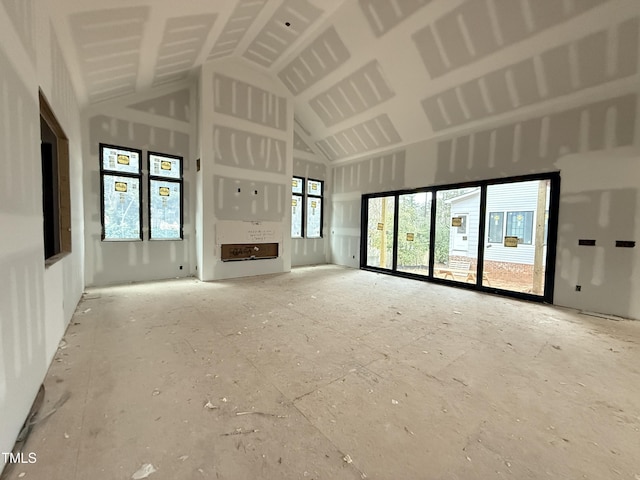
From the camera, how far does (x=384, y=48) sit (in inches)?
189

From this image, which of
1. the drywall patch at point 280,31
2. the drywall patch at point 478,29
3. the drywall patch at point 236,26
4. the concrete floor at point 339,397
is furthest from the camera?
the drywall patch at point 280,31

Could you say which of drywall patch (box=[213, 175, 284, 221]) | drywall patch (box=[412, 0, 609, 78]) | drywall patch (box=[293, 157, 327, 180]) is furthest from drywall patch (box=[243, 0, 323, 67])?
drywall patch (box=[213, 175, 284, 221])

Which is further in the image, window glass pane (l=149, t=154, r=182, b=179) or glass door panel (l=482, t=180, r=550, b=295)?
window glass pane (l=149, t=154, r=182, b=179)

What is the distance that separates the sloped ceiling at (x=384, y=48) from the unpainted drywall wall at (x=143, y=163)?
366mm

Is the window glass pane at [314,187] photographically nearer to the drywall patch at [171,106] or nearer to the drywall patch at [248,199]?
the drywall patch at [248,199]

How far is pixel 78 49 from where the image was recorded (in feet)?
10.6

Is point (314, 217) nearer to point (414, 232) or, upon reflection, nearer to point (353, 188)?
point (353, 188)

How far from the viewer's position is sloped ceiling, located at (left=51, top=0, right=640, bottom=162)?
10.9 feet

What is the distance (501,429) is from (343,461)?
39.8 inches

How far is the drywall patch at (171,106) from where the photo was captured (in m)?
5.38

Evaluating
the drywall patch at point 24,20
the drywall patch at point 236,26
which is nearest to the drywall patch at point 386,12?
the drywall patch at point 236,26

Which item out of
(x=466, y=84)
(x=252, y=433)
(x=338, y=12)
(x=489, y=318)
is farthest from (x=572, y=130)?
(x=252, y=433)

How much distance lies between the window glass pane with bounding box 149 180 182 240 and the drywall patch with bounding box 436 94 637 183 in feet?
18.8

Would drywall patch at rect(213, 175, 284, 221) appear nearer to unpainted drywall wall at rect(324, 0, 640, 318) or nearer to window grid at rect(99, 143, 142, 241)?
window grid at rect(99, 143, 142, 241)
